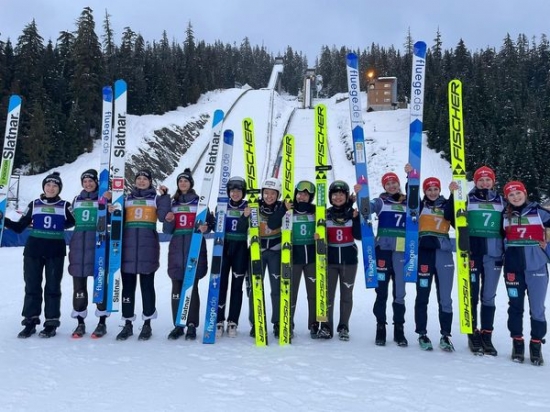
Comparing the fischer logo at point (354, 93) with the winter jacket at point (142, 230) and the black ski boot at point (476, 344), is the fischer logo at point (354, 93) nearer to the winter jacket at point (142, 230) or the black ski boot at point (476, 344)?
the winter jacket at point (142, 230)

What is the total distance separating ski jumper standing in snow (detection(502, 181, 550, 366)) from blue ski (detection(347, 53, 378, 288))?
146cm

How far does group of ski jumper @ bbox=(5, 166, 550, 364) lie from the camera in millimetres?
4852

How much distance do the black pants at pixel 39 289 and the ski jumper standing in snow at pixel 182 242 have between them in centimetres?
139

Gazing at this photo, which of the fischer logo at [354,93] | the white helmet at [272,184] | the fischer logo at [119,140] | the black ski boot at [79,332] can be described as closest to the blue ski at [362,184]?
the fischer logo at [354,93]

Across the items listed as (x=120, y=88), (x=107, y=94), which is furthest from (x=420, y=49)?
(x=107, y=94)

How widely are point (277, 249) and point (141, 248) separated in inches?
65.8

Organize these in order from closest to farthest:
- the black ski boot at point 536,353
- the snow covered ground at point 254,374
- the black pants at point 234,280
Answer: the snow covered ground at point 254,374, the black ski boot at point 536,353, the black pants at point 234,280

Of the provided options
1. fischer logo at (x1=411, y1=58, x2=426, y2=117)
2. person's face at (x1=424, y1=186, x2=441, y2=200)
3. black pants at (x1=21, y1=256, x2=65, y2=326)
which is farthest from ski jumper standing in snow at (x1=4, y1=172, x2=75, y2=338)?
fischer logo at (x1=411, y1=58, x2=426, y2=117)

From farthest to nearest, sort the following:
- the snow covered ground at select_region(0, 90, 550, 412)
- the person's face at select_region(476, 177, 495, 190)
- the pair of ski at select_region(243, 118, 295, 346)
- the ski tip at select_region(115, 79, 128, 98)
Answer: the ski tip at select_region(115, 79, 128, 98) < the pair of ski at select_region(243, 118, 295, 346) < the person's face at select_region(476, 177, 495, 190) < the snow covered ground at select_region(0, 90, 550, 412)

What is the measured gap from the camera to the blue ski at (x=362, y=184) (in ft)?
17.0

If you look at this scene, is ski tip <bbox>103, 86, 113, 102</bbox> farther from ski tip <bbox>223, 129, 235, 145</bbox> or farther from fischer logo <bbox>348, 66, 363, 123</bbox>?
fischer logo <bbox>348, 66, 363, 123</bbox>

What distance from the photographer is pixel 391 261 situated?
5.07 m

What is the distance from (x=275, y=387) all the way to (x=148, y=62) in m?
46.7

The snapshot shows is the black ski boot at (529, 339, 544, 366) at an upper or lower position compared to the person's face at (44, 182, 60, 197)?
lower
